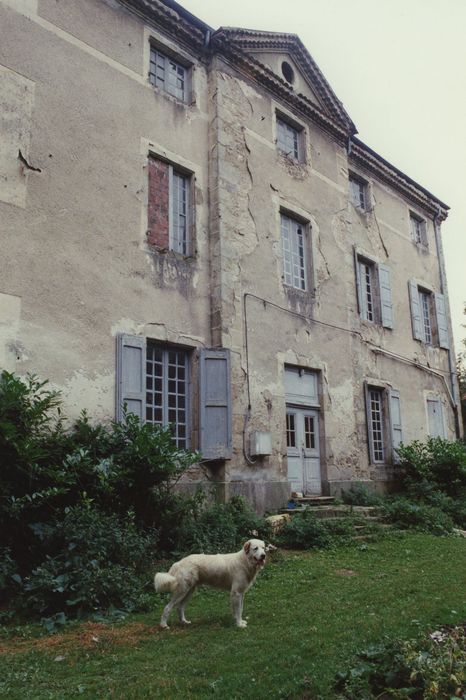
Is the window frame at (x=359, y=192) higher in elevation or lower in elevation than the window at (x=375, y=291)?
higher

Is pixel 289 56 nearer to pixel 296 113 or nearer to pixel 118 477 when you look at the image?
pixel 296 113

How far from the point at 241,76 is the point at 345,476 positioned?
8.49 meters

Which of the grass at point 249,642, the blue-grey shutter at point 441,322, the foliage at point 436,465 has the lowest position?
the grass at point 249,642

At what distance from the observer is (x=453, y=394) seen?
17.4 m

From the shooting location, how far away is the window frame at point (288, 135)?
12836 millimetres

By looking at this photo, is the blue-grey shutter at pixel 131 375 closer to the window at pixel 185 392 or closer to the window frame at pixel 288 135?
the window at pixel 185 392

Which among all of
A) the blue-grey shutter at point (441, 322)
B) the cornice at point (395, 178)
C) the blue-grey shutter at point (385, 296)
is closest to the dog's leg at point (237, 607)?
the blue-grey shutter at point (385, 296)

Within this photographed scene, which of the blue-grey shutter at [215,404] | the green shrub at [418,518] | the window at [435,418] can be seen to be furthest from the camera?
the window at [435,418]

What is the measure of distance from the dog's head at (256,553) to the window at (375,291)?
10.0m

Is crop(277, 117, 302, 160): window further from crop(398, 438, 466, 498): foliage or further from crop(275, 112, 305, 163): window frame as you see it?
crop(398, 438, 466, 498): foliage

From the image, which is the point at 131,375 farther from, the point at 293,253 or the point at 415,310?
the point at 415,310

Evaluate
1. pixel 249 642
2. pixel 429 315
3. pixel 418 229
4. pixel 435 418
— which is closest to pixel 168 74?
pixel 249 642

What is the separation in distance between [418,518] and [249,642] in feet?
21.9

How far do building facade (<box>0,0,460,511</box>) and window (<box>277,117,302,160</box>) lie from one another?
2.0 inches
